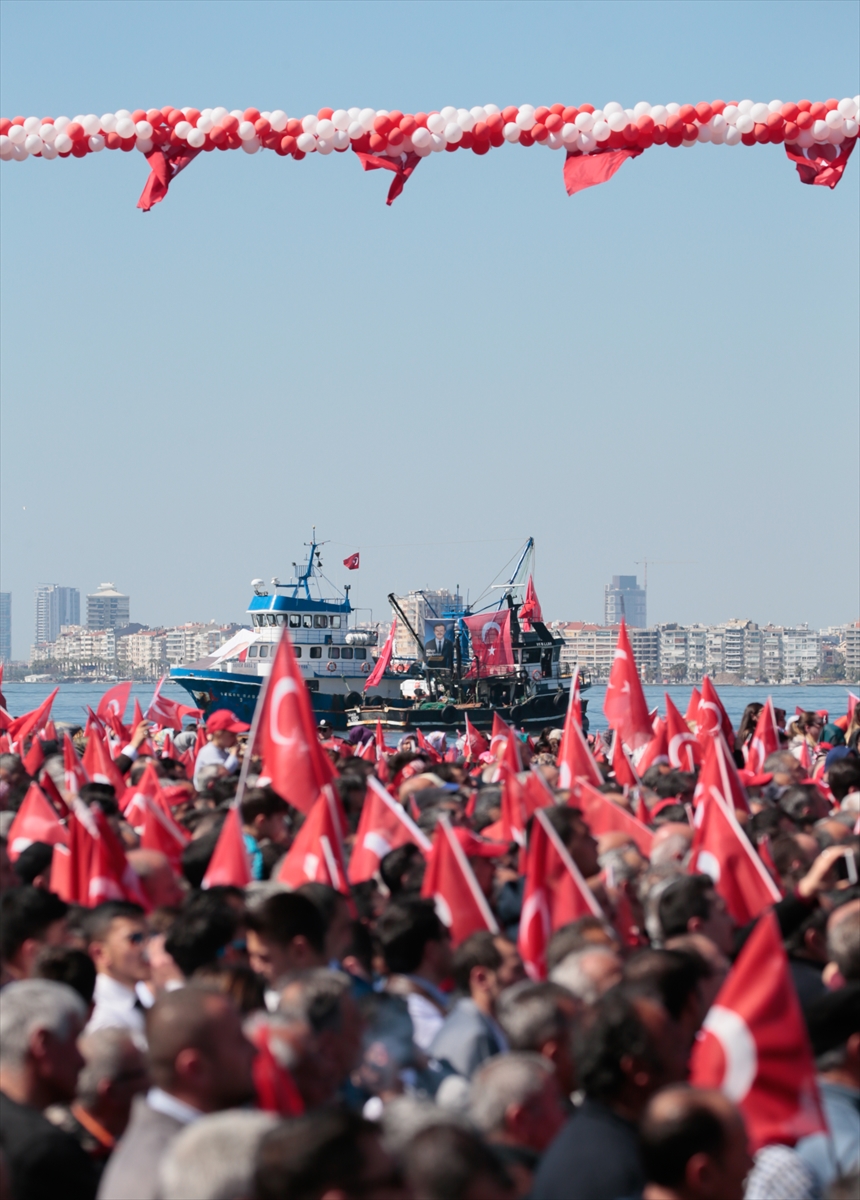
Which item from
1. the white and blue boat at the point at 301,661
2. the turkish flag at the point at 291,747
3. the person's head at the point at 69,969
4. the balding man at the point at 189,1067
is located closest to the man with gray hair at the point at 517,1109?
the balding man at the point at 189,1067

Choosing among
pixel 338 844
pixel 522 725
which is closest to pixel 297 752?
pixel 338 844

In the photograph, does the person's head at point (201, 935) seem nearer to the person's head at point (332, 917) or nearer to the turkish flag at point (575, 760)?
the person's head at point (332, 917)

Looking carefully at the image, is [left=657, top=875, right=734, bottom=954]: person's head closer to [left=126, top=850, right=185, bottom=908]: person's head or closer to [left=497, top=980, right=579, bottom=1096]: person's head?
[left=497, top=980, right=579, bottom=1096]: person's head

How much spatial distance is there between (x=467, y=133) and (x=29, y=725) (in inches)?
271

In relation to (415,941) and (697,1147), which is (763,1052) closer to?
(697,1147)

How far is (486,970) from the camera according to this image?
4684mm

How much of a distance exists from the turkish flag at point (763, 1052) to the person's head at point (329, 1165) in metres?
1.19

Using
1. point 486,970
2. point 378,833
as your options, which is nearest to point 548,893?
point 486,970

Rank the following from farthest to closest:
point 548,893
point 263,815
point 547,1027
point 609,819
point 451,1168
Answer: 1. point 609,819
2. point 263,815
3. point 548,893
4. point 547,1027
5. point 451,1168

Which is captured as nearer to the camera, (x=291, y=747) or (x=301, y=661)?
(x=291, y=747)

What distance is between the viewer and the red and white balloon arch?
1148cm

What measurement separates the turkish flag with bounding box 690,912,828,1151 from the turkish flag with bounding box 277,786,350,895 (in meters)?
2.41

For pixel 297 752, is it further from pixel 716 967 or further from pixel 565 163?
pixel 565 163

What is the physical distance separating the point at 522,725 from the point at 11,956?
51119 millimetres
